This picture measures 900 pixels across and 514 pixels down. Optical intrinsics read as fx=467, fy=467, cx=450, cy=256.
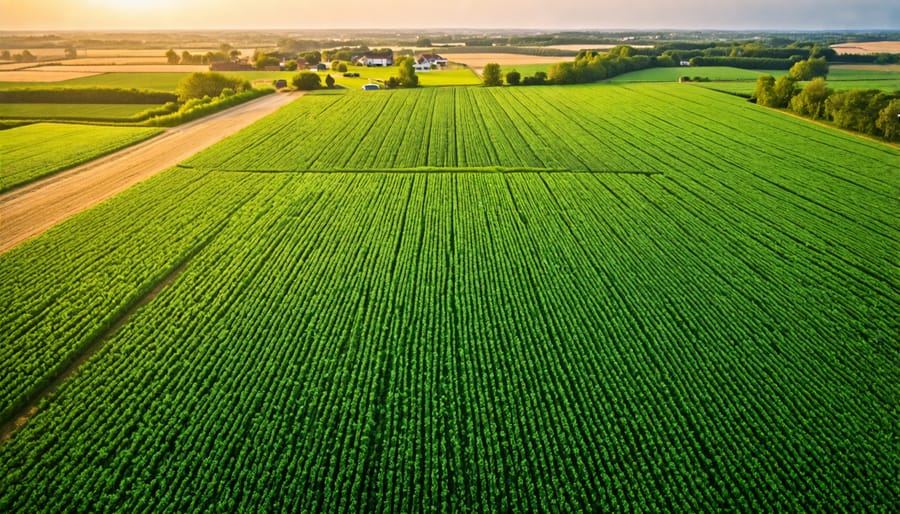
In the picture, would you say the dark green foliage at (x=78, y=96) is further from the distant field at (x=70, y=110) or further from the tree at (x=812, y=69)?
the tree at (x=812, y=69)

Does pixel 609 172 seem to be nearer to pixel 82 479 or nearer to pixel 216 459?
pixel 216 459

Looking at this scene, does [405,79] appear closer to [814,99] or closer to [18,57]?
[814,99]

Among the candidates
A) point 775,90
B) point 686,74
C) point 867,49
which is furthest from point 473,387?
point 867,49

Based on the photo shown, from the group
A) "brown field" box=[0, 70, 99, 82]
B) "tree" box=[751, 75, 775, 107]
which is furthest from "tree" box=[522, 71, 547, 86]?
"brown field" box=[0, 70, 99, 82]

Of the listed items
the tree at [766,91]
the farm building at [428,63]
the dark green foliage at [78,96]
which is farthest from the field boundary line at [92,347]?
the farm building at [428,63]

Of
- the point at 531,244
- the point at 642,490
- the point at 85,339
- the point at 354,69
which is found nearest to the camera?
the point at 642,490

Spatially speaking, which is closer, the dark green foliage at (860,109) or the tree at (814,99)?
the dark green foliage at (860,109)

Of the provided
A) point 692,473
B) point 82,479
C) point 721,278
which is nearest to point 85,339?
point 82,479

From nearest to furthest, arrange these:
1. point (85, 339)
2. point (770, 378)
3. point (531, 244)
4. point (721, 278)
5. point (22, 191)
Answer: point (770, 378) → point (85, 339) → point (721, 278) → point (531, 244) → point (22, 191)
